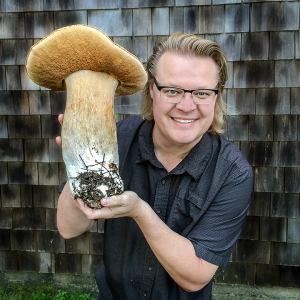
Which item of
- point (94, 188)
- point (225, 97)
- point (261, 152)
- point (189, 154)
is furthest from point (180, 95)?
point (261, 152)

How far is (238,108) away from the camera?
255 cm

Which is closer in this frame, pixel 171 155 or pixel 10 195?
pixel 171 155

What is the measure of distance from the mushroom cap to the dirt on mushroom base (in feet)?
1.49

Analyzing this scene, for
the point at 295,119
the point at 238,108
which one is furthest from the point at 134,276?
the point at 295,119

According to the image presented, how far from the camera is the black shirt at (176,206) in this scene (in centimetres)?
141

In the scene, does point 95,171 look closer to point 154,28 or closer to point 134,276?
point 134,276

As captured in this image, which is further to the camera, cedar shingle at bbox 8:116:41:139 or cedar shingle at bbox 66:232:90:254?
cedar shingle at bbox 66:232:90:254

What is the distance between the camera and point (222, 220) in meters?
1.40

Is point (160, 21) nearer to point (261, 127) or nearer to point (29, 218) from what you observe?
point (261, 127)

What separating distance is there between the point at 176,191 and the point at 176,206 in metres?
0.08

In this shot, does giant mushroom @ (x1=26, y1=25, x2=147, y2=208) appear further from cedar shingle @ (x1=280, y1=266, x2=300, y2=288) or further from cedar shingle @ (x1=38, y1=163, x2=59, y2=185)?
cedar shingle @ (x1=280, y1=266, x2=300, y2=288)

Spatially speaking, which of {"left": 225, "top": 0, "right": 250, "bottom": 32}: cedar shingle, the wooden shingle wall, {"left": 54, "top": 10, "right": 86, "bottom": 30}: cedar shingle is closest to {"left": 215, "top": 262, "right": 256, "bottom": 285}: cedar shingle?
the wooden shingle wall

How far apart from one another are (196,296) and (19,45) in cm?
251

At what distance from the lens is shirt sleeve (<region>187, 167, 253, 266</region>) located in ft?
4.52
